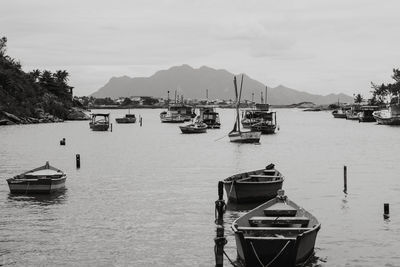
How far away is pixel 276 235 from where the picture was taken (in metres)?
25.1

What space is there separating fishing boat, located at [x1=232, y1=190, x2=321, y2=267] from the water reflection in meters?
18.1

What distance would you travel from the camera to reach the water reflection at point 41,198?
40.4 metres

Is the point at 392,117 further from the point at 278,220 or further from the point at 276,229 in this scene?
the point at 276,229

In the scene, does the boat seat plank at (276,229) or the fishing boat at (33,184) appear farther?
the fishing boat at (33,184)

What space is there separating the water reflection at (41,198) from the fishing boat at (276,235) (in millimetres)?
18068

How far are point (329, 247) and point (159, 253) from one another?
8152 millimetres

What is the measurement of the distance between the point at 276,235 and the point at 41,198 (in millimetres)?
22074

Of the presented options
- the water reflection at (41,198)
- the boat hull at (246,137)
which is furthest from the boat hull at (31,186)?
the boat hull at (246,137)

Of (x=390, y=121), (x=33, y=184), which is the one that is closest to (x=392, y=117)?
(x=390, y=121)

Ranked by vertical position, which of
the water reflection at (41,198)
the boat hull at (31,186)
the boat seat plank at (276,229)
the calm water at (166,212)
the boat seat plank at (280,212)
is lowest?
the calm water at (166,212)

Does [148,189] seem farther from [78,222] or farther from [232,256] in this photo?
[232,256]

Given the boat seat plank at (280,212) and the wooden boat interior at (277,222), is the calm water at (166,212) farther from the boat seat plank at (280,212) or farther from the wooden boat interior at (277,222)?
the boat seat plank at (280,212)

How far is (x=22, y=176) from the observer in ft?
Result: 145

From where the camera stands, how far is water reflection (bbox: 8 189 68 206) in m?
40.4
